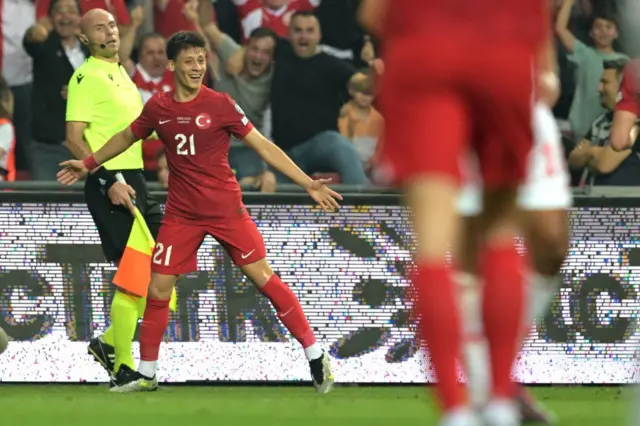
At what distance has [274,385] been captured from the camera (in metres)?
8.98

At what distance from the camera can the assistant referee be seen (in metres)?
8.52

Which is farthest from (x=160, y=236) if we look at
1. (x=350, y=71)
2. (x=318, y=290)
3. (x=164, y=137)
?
(x=350, y=71)

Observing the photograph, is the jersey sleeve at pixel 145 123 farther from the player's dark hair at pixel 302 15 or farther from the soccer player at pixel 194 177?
the player's dark hair at pixel 302 15

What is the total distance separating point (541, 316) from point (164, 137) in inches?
101

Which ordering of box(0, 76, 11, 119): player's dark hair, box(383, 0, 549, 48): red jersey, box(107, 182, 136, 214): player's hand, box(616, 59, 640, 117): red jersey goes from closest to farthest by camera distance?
box(383, 0, 549, 48): red jersey
box(107, 182, 136, 214): player's hand
box(616, 59, 640, 117): red jersey
box(0, 76, 11, 119): player's dark hair

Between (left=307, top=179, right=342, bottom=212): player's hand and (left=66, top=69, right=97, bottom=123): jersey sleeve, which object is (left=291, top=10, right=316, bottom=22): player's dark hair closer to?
(left=66, top=69, right=97, bottom=123): jersey sleeve

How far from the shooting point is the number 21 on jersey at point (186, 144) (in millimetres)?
8086

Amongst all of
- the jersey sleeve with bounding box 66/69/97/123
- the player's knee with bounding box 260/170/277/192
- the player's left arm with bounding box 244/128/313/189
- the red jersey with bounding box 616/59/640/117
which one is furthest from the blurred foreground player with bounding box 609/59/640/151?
the jersey sleeve with bounding box 66/69/97/123

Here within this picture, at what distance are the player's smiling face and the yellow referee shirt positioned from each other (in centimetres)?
62

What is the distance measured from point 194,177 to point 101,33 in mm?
1202

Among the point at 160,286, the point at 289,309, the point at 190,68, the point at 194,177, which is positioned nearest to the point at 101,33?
the point at 190,68

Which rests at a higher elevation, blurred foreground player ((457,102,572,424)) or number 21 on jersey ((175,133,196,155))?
number 21 on jersey ((175,133,196,155))

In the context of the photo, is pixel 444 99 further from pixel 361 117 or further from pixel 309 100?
pixel 361 117

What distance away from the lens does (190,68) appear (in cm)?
812
